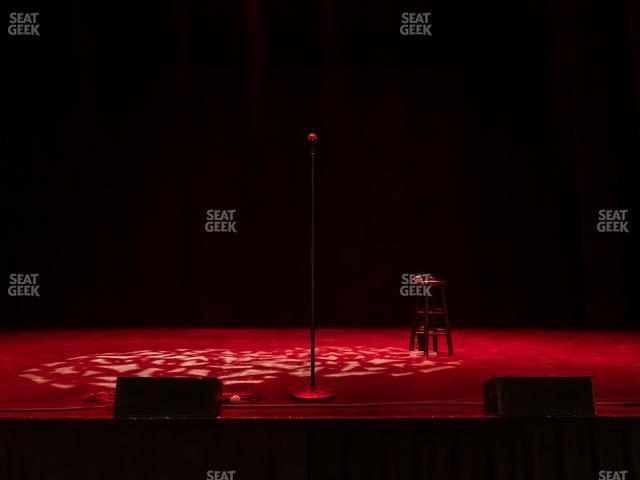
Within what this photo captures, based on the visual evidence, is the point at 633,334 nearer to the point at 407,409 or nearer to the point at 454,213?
the point at 454,213

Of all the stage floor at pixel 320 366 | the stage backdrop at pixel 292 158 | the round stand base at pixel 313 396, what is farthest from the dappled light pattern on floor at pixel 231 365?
the stage backdrop at pixel 292 158

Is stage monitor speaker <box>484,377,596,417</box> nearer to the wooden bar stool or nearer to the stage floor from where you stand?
the stage floor

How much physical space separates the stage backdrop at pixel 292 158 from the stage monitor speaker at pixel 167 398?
4121mm

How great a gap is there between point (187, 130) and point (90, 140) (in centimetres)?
114

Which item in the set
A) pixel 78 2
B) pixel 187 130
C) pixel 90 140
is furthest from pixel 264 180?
pixel 78 2

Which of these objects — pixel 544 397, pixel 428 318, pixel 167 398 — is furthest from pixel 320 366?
pixel 544 397

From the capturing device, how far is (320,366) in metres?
3.86

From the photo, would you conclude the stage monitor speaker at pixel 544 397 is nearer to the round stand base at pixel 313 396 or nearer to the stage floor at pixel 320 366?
the stage floor at pixel 320 366

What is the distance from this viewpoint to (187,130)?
652cm

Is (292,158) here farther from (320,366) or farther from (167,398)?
(167,398)

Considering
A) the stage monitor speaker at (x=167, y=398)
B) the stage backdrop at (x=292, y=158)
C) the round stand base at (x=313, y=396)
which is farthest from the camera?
the stage backdrop at (x=292, y=158)

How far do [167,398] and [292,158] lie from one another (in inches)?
175

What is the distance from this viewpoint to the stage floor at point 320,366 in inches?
102

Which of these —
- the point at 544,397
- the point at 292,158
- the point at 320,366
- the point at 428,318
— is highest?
the point at 292,158
